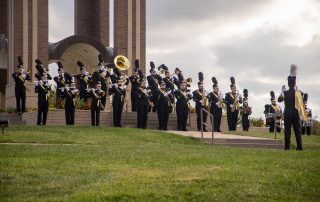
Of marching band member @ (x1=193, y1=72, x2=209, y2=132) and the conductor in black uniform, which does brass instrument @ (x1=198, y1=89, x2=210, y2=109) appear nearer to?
marching band member @ (x1=193, y1=72, x2=209, y2=132)

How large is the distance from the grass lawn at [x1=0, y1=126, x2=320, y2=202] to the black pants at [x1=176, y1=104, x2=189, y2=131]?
10333mm

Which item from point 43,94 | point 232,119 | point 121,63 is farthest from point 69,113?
point 232,119

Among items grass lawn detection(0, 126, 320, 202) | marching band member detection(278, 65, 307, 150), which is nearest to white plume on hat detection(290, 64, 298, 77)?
marching band member detection(278, 65, 307, 150)

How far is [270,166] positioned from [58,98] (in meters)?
16.3

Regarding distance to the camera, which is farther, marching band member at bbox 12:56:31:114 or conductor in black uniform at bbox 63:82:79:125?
marching band member at bbox 12:56:31:114

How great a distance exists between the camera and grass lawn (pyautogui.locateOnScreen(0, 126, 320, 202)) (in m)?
11.2

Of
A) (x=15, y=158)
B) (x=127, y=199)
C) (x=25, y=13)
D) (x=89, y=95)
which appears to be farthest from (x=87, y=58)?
(x=127, y=199)

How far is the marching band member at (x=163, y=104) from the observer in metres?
27.0

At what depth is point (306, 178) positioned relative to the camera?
42.6 ft

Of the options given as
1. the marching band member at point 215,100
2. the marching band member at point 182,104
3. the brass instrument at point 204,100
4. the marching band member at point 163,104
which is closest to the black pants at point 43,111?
the marching band member at point 163,104

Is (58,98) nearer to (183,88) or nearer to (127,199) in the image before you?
(183,88)

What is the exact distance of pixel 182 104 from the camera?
28.0 m

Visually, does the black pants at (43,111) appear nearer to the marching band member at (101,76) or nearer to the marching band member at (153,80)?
the marching band member at (101,76)

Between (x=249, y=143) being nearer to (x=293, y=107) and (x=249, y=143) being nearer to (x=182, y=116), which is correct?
(x=293, y=107)
